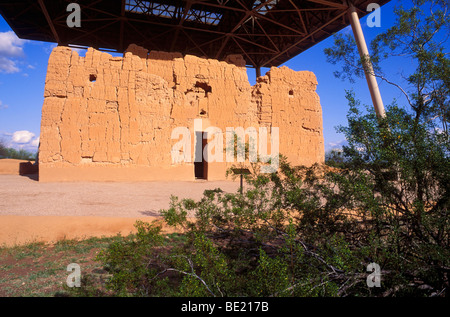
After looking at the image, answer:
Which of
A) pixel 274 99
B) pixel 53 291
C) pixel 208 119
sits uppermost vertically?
pixel 274 99

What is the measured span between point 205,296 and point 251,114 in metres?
13.6

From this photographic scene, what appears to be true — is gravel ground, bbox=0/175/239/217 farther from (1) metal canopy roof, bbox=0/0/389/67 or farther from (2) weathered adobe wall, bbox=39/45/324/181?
(1) metal canopy roof, bbox=0/0/389/67

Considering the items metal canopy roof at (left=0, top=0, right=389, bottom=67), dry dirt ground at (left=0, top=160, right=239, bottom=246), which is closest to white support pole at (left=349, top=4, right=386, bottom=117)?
metal canopy roof at (left=0, top=0, right=389, bottom=67)

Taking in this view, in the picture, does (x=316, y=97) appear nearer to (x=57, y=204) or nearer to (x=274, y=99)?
(x=274, y=99)

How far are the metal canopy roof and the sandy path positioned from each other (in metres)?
10.9

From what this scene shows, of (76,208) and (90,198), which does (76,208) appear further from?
(90,198)

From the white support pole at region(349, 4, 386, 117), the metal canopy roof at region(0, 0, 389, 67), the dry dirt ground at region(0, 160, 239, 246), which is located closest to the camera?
the dry dirt ground at region(0, 160, 239, 246)

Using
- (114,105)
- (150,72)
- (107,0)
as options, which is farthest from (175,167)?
(107,0)

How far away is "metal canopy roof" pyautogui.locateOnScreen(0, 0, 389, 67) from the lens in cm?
1633

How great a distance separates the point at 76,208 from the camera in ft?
26.5

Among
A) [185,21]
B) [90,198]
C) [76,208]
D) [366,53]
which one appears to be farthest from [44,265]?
[185,21]

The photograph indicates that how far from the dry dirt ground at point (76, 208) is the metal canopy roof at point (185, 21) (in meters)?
10.8

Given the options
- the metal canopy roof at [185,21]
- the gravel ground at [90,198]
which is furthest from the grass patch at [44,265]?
the metal canopy roof at [185,21]

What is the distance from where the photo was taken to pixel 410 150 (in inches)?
160
